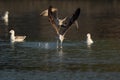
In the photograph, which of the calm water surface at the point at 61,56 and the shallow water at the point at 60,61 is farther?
the calm water surface at the point at 61,56

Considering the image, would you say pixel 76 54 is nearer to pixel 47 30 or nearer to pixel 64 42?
pixel 64 42

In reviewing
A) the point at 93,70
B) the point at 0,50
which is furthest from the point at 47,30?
the point at 93,70

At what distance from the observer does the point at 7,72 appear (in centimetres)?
2452

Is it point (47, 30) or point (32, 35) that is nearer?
point (32, 35)

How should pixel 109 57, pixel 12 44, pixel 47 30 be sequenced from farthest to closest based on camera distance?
1. pixel 47 30
2. pixel 12 44
3. pixel 109 57

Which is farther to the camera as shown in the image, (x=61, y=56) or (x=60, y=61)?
(x=61, y=56)

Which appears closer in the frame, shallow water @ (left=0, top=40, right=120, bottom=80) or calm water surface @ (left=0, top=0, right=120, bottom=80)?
shallow water @ (left=0, top=40, right=120, bottom=80)

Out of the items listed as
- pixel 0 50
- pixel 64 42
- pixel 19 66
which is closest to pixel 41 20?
pixel 64 42

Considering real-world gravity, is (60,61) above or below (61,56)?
below

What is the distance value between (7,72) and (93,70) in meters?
3.18

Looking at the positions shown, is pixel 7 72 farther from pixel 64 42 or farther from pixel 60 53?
pixel 64 42

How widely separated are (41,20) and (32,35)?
14933mm

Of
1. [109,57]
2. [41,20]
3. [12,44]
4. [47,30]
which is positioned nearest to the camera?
[109,57]

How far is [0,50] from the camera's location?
3159 centimetres
